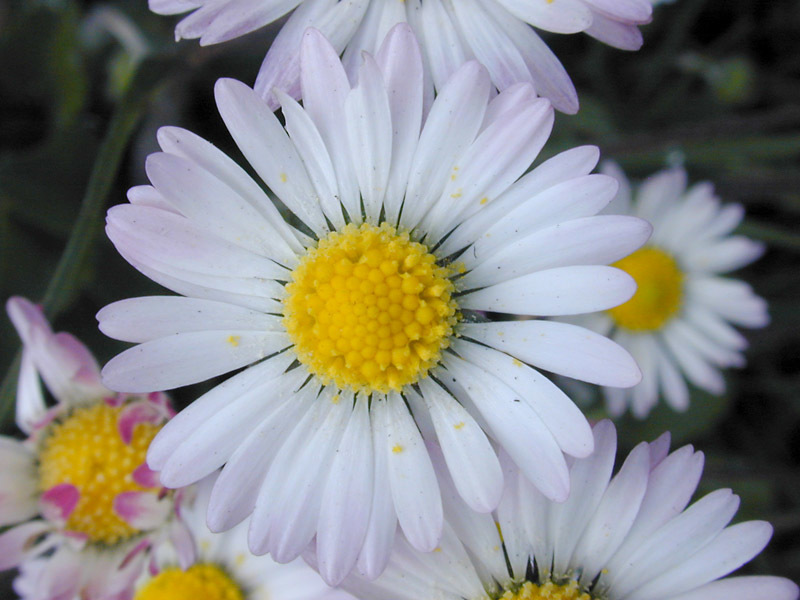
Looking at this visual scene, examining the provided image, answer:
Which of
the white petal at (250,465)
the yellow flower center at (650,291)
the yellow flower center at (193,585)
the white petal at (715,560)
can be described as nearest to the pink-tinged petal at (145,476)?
the white petal at (250,465)

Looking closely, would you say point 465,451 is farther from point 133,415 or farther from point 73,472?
point 73,472

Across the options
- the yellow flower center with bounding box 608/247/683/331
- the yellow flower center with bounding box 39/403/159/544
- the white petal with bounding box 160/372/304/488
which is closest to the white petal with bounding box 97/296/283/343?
the white petal with bounding box 160/372/304/488

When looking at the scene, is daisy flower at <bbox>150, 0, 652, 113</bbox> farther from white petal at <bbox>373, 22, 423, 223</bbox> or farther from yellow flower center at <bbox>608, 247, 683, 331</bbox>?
yellow flower center at <bbox>608, 247, 683, 331</bbox>

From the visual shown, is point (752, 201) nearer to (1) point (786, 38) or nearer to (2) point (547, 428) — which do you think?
(1) point (786, 38)

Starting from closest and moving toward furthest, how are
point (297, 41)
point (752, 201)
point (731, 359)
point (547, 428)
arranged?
point (547, 428) → point (297, 41) → point (731, 359) → point (752, 201)

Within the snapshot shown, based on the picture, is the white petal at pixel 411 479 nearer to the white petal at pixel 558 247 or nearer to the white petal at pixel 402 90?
the white petal at pixel 558 247

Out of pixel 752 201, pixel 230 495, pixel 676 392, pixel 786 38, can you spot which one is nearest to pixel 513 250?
pixel 230 495
